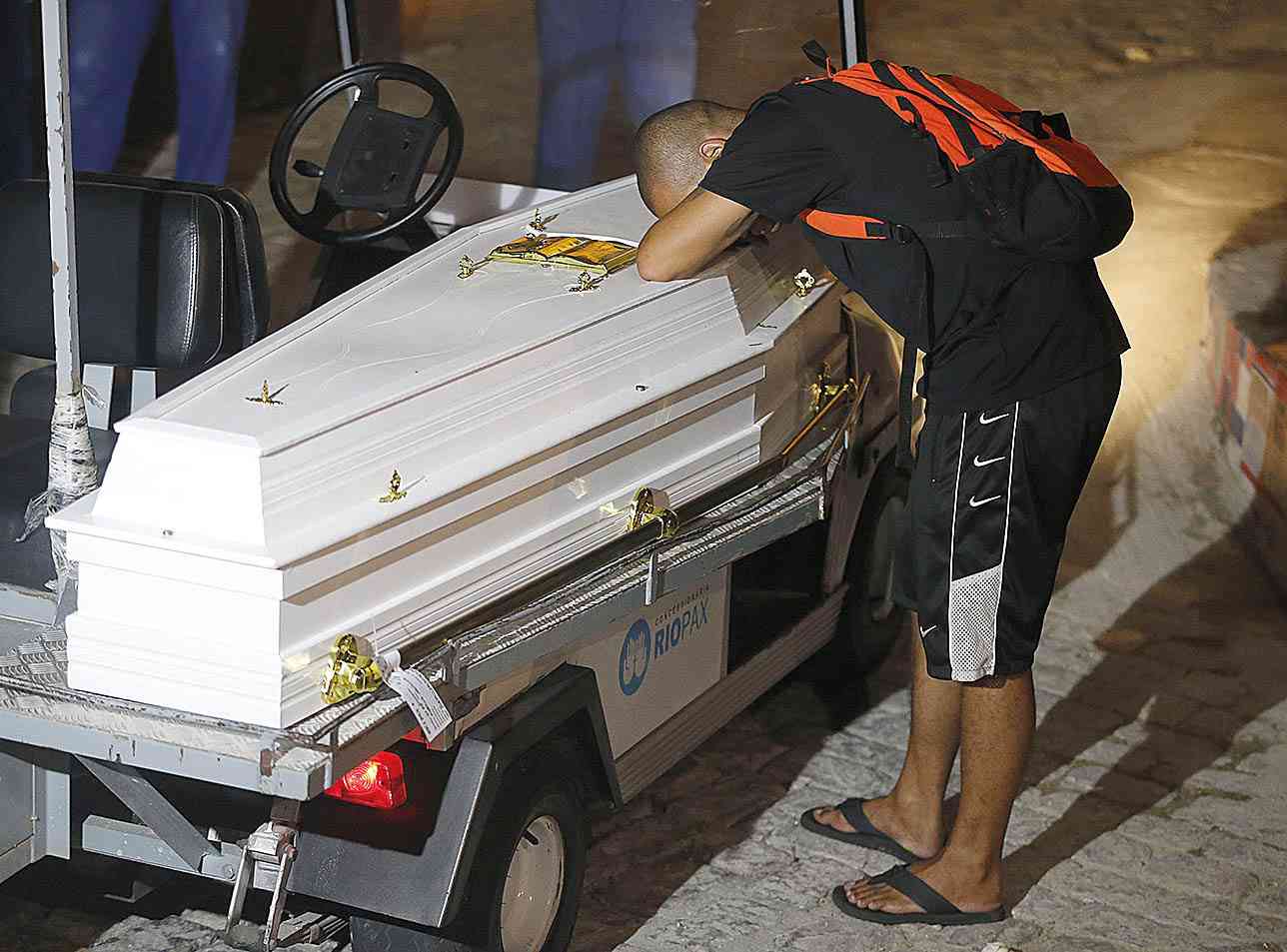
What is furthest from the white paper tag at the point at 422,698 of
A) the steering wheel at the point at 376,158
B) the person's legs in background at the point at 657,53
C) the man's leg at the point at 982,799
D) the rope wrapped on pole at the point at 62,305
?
the person's legs in background at the point at 657,53

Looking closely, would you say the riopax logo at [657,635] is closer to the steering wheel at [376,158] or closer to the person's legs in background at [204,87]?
the steering wheel at [376,158]

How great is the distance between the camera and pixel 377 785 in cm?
252

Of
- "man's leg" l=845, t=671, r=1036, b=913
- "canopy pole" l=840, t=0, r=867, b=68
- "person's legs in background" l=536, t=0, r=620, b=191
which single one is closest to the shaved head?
"canopy pole" l=840, t=0, r=867, b=68

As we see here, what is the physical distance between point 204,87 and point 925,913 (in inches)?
137

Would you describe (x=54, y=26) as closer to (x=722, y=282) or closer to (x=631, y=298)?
(x=631, y=298)

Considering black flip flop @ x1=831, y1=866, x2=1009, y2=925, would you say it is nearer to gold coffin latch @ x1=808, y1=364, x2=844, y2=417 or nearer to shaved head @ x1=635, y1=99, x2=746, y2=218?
gold coffin latch @ x1=808, y1=364, x2=844, y2=417

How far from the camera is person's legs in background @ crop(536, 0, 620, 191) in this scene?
15.2 ft

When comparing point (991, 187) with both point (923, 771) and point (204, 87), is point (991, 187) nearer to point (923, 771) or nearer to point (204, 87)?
point (923, 771)

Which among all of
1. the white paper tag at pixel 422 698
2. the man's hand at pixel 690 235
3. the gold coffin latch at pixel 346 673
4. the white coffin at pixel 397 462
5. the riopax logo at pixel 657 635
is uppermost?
the man's hand at pixel 690 235

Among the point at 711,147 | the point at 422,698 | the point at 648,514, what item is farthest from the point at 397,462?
the point at 711,147

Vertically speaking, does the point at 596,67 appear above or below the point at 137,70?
above

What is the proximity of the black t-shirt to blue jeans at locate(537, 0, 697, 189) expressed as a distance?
161cm

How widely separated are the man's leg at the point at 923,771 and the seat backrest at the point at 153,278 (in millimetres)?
1400

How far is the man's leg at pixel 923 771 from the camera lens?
3332 millimetres
